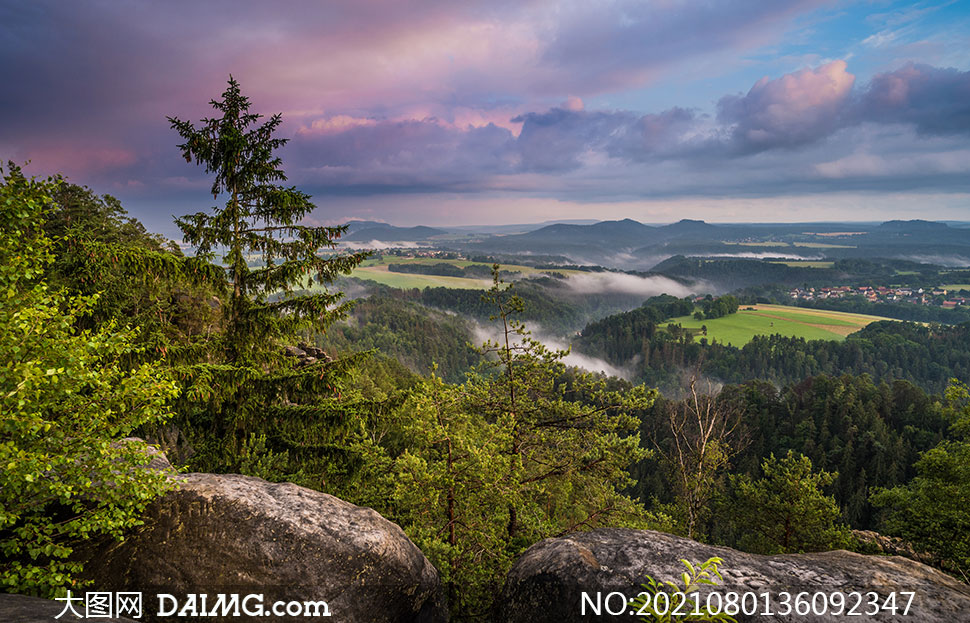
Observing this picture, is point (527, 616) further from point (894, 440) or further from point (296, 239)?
point (894, 440)

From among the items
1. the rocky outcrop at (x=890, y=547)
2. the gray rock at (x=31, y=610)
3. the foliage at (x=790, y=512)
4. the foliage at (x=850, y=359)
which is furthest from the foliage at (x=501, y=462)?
the foliage at (x=850, y=359)

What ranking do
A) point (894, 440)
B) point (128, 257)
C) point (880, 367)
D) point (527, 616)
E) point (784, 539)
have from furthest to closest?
1. point (880, 367)
2. point (894, 440)
3. point (784, 539)
4. point (128, 257)
5. point (527, 616)

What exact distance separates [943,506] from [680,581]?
17228mm

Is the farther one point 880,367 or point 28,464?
point 880,367

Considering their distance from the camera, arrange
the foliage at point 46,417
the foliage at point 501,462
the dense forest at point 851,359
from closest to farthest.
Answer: the foliage at point 46,417
the foliage at point 501,462
the dense forest at point 851,359

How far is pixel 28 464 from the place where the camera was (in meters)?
5.14

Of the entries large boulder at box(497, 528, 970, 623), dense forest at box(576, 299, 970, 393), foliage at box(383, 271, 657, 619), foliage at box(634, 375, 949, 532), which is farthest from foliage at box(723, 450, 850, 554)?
dense forest at box(576, 299, 970, 393)

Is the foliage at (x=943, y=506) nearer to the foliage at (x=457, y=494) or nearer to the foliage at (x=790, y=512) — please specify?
the foliage at (x=790, y=512)

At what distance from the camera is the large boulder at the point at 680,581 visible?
24.3ft

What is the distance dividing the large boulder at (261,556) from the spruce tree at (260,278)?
2.67m

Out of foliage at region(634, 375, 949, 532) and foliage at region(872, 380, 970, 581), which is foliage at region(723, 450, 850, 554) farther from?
foliage at region(634, 375, 949, 532)

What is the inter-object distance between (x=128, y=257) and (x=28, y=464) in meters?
6.04

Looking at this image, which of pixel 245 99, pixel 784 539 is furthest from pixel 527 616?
pixel 784 539

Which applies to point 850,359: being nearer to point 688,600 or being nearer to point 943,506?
point 943,506
